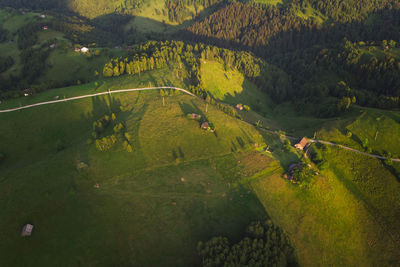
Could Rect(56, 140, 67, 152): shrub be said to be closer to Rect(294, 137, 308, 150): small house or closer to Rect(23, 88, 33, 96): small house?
Rect(23, 88, 33, 96): small house

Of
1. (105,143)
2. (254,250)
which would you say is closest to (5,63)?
(105,143)

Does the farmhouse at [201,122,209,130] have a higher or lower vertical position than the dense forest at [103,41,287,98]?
lower

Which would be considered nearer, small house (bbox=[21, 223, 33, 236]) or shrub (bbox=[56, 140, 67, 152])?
small house (bbox=[21, 223, 33, 236])

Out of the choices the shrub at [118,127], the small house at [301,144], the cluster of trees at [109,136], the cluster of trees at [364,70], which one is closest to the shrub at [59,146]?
the cluster of trees at [109,136]

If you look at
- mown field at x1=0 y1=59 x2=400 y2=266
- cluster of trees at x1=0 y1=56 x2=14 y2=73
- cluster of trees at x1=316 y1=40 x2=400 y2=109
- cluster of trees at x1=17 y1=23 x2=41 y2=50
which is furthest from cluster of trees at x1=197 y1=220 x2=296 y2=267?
cluster of trees at x1=17 y1=23 x2=41 y2=50

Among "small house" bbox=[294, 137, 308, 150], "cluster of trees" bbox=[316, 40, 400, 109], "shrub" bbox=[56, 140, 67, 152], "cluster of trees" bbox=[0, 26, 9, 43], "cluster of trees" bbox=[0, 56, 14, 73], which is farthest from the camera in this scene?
"cluster of trees" bbox=[0, 26, 9, 43]

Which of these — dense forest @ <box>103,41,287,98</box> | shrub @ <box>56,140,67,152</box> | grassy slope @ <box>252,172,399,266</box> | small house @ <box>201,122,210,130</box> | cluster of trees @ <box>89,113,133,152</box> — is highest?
dense forest @ <box>103,41,287,98</box>

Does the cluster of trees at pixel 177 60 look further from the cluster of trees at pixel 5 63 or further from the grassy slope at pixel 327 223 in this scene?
the cluster of trees at pixel 5 63

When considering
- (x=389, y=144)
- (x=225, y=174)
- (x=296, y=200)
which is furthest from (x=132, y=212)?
(x=389, y=144)
